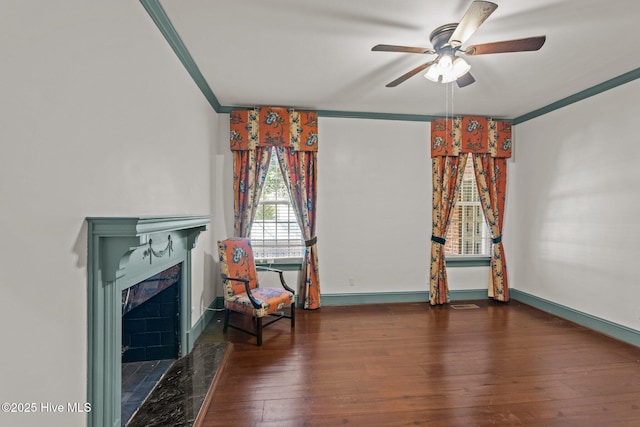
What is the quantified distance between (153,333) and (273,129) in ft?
9.14

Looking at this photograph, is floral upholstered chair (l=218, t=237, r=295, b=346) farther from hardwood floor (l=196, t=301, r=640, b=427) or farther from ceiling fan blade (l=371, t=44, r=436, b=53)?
ceiling fan blade (l=371, t=44, r=436, b=53)

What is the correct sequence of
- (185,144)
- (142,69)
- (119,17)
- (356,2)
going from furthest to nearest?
1. (185,144)
2. (356,2)
3. (142,69)
4. (119,17)

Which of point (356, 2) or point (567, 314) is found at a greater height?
point (356, 2)

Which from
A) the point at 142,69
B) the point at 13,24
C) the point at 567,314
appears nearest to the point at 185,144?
the point at 142,69

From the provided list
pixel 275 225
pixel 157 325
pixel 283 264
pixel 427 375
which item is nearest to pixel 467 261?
pixel 427 375

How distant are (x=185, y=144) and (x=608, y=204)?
4624 mm

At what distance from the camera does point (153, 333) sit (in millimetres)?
2457

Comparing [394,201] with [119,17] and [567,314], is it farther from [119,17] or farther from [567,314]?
[119,17]

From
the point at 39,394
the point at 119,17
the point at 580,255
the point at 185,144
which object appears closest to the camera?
the point at 39,394

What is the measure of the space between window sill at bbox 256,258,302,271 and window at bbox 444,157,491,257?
245cm

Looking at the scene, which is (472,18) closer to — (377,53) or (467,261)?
(377,53)

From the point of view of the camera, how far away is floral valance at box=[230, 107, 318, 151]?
154 inches

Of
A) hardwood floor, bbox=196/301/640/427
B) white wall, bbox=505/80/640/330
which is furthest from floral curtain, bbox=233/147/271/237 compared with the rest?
white wall, bbox=505/80/640/330

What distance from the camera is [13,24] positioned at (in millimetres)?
955
